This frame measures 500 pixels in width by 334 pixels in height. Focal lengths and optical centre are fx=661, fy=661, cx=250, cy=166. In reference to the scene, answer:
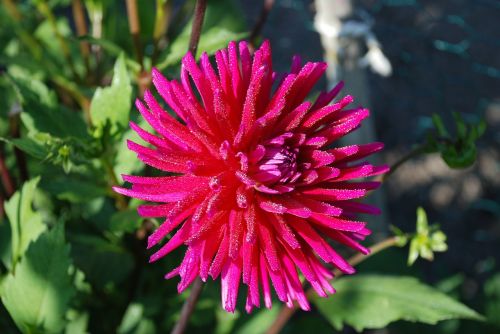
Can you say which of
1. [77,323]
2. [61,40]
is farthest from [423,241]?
[61,40]

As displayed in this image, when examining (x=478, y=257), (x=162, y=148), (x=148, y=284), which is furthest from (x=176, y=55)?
(x=478, y=257)

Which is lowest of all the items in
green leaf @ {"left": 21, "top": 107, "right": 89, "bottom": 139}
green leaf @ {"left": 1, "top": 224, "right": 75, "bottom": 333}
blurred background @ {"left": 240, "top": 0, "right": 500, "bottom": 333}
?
blurred background @ {"left": 240, "top": 0, "right": 500, "bottom": 333}

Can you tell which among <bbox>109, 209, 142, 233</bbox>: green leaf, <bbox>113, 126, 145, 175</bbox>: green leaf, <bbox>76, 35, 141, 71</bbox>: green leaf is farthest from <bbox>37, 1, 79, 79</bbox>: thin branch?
<bbox>109, 209, 142, 233</bbox>: green leaf

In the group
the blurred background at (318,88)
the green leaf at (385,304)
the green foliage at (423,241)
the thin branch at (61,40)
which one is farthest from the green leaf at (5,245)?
the green foliage at (423,241)

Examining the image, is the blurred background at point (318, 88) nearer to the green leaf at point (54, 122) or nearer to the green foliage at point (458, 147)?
the green leaf at point (54, 122)

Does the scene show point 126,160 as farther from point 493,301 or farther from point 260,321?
point 493,301

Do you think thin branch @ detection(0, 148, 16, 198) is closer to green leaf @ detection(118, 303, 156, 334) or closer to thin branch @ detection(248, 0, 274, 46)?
green leaf @ detection(118, 303, 156, 334)

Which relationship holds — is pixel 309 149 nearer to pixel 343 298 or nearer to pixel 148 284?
pixel 343 298
